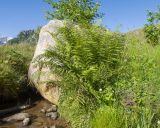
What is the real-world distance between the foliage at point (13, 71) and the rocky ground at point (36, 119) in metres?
0.89

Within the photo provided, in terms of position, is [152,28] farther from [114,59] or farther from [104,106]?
[104,106]

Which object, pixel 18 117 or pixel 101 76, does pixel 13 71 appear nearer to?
pixel 18 117

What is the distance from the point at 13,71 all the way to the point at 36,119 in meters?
2.32

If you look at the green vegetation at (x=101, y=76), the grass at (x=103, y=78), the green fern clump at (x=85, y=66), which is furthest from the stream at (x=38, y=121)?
the green fern clump at (x=85, y=66)

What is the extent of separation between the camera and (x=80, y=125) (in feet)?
25.7

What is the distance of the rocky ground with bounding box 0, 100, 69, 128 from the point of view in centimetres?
950

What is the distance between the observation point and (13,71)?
1180cm

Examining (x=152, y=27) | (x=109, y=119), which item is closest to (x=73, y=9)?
(x=152, y=27)

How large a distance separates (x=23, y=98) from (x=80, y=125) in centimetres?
431

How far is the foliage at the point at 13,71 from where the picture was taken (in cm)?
1120

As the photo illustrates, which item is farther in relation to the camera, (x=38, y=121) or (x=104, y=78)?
(x=38, y=121)

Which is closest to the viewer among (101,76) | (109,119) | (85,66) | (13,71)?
(109,119)

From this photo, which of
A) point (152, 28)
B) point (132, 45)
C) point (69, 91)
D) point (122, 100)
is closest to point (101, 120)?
point (122, 100)

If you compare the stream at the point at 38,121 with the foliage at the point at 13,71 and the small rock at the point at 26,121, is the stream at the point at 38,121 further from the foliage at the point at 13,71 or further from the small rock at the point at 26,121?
the foliage at the point at 13,71
